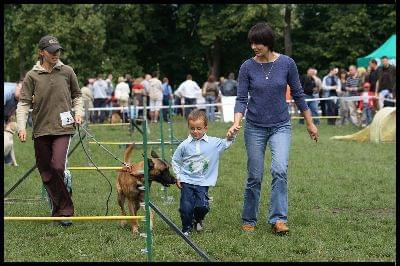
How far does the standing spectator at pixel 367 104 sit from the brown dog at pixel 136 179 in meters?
14.0

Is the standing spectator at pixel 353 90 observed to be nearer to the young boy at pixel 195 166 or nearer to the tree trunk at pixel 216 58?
the young boy at pixel 195 166

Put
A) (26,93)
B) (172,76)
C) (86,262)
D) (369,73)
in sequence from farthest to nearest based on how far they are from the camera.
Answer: (172,76) → (369,73) → (26,93) → (86,262)

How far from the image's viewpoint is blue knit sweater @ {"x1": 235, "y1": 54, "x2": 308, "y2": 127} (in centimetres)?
657

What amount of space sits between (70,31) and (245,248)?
30.7 meters

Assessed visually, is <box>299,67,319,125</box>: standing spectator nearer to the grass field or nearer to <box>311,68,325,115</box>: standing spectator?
<box>311,68,325,115</box>: standing spectator

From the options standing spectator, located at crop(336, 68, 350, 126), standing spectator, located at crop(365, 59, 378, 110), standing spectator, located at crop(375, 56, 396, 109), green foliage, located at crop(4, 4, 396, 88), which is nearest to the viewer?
standing spectator, located at crop(375, 56, 396, 109)

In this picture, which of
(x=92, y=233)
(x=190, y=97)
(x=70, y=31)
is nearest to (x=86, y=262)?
(x=92, y=233)

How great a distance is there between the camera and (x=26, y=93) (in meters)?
7.18

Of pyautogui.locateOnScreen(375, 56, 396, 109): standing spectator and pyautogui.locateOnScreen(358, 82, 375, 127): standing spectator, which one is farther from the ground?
pyautogui.locateOnScreen(375, 56, 396, 109): standing spectator

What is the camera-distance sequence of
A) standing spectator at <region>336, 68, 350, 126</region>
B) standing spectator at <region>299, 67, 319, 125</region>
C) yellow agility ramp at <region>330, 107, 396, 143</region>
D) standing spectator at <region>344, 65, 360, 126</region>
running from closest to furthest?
yellow agility ramp at <region>330, 107, 396, 143</region> → standing spectator at <region>344, 65, 360, 126</region> → standing spectator at <region>299, 67, 319, 125</region> → standing spectator at <region>336, 68, 350, 126</region>

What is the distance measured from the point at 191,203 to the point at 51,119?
5.37ft

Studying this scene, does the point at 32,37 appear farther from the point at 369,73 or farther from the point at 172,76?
the point at 369,73

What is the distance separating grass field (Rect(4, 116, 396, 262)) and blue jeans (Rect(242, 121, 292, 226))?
0.68 ft

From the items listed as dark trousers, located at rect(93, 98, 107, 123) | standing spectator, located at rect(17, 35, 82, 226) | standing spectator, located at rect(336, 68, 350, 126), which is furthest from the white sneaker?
dark trousers, located at rect(93, 98, 107, 123)
